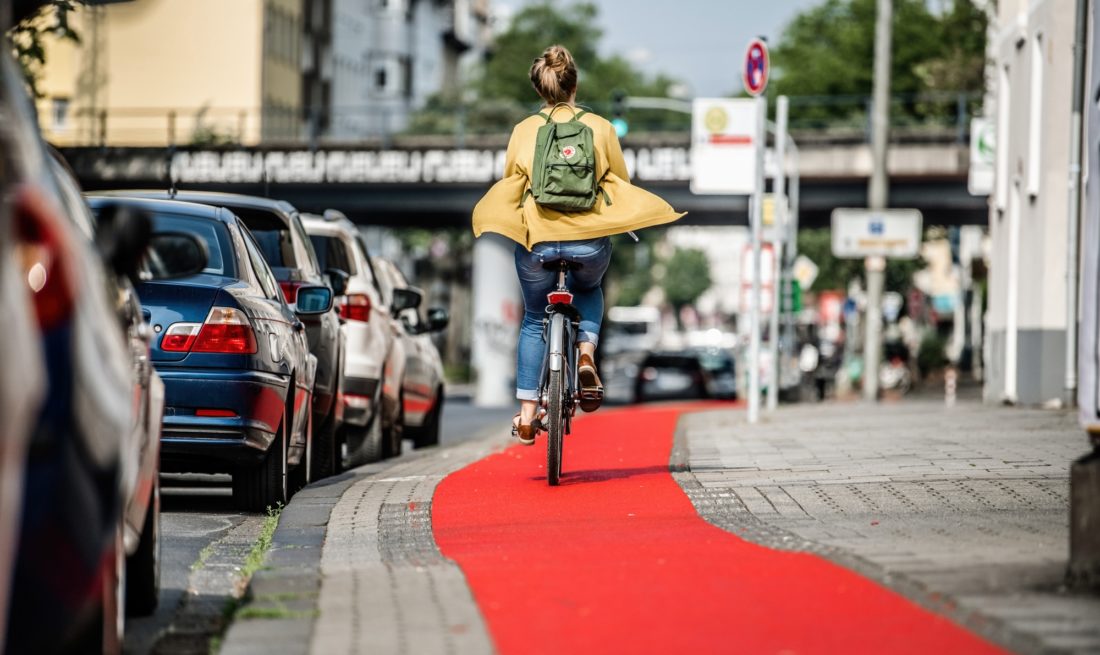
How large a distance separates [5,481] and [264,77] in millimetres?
70579

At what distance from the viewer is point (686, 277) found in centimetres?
15088

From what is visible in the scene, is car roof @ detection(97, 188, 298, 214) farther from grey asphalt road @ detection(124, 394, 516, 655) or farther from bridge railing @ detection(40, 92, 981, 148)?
bridge railing @ detection(40, 92, 981, 148)

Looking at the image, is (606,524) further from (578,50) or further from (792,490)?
(578,50)

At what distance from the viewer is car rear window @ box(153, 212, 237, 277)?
408 inches

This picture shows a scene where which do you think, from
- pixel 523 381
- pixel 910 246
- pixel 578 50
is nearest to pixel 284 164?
pixel 910 246

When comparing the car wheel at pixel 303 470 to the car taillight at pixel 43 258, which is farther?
the car wheel at pixel 303 470

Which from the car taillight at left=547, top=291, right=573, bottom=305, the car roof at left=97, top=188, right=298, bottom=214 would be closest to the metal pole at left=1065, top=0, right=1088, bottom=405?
the car roof at left=97, top=188, right=298, bottom=214

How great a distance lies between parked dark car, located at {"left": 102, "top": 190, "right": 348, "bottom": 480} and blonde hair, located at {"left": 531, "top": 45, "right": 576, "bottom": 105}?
124 inches

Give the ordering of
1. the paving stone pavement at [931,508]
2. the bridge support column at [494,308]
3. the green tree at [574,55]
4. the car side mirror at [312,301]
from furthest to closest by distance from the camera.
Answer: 1. the green tree at [574,55]
2. the bridge support column at [494,308]
3. the car side mirror at [312,301]
4. the paving stone pavement at [931,508]

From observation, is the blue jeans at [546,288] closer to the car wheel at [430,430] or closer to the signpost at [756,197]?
the car wheel at [430,430]

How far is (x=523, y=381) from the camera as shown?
1009 centimetres

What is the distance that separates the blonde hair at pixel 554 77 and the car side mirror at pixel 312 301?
95.4 inches

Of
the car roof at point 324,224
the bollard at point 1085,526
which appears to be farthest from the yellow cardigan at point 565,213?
the car roof at point 324,224

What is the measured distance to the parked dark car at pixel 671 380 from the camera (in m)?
44.3
